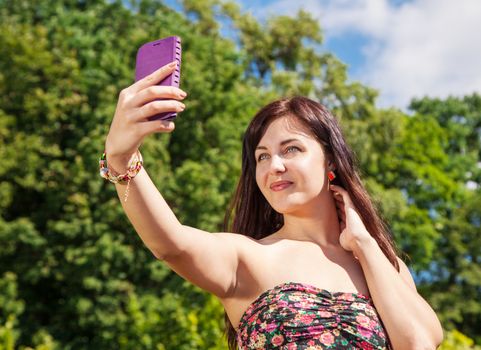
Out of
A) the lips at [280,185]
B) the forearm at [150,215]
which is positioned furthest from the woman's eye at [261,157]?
the forearm at [150,215]

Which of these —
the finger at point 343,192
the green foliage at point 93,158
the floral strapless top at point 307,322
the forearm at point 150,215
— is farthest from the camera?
the green foliage at point 93,158

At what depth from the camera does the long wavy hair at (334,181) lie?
2.70 meters

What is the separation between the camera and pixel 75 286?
1583 cm

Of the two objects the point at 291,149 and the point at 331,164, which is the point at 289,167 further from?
the point at 331,164

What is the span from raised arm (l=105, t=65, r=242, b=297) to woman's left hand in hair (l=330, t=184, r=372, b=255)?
0.55 m

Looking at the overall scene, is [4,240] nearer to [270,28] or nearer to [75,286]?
[75,286]

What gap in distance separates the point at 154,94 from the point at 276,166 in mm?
734

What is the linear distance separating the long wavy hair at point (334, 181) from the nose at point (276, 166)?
20cm

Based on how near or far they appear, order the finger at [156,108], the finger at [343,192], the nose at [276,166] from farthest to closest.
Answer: the finger at [343,192] → the nose at [276,166] → the finger at [156,108]

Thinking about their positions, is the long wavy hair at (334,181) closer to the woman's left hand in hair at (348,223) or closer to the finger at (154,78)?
the woman's left hand in hair at (348,223)

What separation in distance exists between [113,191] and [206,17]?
6.66 m

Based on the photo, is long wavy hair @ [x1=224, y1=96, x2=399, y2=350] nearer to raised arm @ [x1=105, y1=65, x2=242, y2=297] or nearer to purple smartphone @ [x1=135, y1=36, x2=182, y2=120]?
raised arm @ [x1=105, y1=65, x2=242, y2=297]

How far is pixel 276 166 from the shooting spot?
98.9 inches

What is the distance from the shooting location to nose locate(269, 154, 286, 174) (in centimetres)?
251
